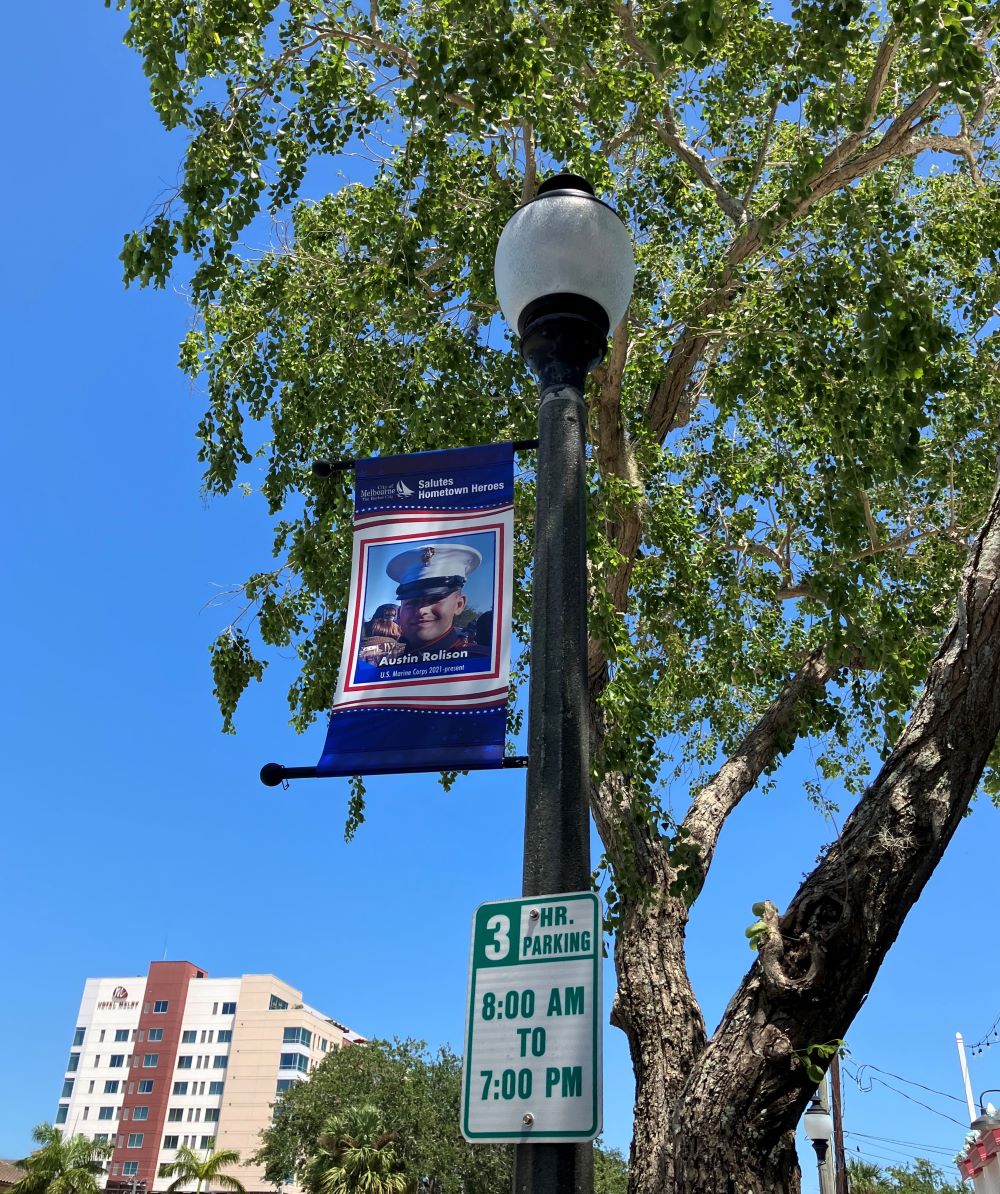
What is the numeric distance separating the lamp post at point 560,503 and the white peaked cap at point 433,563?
707mm

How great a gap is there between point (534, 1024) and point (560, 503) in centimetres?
160

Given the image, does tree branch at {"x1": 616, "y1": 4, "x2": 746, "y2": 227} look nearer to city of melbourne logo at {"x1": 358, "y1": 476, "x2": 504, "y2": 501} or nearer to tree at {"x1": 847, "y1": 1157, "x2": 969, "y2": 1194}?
city of melbourne logo at {"x1": 358, "y1": 476, "x2": 504, "y2": 501}

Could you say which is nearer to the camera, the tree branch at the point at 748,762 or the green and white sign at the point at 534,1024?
the green and white sign at the point at 534,1024

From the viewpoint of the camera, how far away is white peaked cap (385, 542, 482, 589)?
165 inches

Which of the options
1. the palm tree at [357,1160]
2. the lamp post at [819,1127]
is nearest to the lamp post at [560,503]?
the lamp post at [819,1127]

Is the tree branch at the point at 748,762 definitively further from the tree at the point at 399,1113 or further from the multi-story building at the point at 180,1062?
the multi-story building at the point at 180,1062

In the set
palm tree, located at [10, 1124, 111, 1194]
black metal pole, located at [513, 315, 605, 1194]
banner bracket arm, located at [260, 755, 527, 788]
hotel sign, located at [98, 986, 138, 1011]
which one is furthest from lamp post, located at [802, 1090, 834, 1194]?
hotel sign, located at [98, 986, 138, 1011]

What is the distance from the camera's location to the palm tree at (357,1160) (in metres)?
33.3

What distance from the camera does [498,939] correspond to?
2.80m

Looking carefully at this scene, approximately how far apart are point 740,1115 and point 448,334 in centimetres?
710

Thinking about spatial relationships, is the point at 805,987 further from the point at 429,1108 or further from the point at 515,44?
the point at 429,1108

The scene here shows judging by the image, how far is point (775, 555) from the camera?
40.7 feet

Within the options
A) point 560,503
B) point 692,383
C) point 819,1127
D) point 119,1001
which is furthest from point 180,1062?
point 560,503

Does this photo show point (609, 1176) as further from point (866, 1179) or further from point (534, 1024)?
point (534, 1024)
